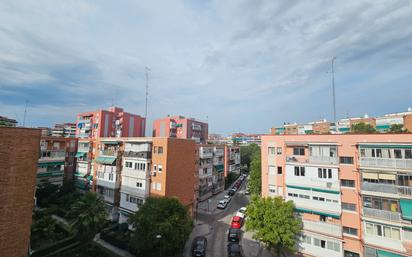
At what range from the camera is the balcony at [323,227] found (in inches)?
792

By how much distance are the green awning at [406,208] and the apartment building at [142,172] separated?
24534 mm

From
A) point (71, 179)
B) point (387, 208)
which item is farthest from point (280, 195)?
point (71, 179)

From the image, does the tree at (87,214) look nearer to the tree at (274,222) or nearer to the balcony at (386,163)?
the tree at (274,222)

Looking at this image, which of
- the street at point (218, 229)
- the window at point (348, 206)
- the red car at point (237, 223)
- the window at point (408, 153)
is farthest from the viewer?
the red car at point (237, 223)

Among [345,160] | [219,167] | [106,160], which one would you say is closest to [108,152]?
[106,160]

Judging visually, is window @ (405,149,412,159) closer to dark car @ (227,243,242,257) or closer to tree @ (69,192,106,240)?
dark car @ (227,243,242,257)

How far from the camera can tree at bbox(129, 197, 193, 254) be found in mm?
19694

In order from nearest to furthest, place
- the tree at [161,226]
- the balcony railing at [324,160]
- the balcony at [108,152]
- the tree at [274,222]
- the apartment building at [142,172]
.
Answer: the tree at [274,222], the tree at [161,226], the balcony railing at [324,160], the apartment building at [142,172], the balcony at [108,152]

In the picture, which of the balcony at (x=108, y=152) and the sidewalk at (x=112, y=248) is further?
the balcony at (x=108, y=152)

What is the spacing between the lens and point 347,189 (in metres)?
20.3

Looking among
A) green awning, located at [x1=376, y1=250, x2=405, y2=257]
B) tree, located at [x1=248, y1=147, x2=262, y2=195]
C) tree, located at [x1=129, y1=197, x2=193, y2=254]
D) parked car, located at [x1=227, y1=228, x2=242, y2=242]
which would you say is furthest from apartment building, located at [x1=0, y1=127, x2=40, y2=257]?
tree, located at [x1=248, y1=147, x2=262, y2=195]

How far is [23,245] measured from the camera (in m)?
10.4

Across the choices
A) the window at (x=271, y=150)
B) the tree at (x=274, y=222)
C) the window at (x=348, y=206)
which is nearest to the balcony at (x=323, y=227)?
the tree at (x=274, y=222)

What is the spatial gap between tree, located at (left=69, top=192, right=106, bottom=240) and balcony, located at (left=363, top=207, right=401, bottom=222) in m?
27.7
